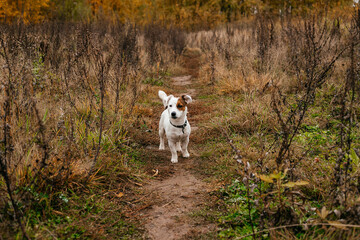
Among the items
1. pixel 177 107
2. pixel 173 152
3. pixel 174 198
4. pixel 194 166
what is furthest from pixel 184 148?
pixel 174 198

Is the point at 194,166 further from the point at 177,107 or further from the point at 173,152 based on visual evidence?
the point at 177,107

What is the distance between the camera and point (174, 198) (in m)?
3.17

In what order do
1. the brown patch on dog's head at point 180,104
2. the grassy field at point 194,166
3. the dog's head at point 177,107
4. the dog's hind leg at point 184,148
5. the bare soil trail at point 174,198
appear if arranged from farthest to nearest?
1. the dog's hind leg at point 184,148
2. the brown patch on dog's head at point 180,104
3. the dog's head at point 177,107
4. the bare soil trail at point 174,198
5. the grassy field at point 194,166

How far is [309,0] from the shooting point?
21125mm

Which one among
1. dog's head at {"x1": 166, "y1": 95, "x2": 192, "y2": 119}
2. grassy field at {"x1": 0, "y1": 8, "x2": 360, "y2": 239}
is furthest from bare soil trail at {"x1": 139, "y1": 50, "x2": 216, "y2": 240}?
dog's head at {"x1": 166, "y1": 95, "x2": 192, "y2": 119}

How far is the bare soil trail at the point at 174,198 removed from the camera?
8.46 feet

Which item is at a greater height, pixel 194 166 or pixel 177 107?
pixel 177 107

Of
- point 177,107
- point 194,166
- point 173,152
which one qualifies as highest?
point 177,107

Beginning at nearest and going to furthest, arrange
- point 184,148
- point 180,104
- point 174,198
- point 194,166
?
point 174,198
point 194,166
point 180,104
point 184,148

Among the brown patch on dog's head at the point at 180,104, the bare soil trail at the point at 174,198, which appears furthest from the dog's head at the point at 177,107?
the bare soil trail at the point at 174,198

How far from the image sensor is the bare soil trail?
102 inches

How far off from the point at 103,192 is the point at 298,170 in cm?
214

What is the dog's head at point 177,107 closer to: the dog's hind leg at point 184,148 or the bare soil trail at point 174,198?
the dog's hind leg at point 184,148

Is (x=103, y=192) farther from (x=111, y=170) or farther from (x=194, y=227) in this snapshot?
(x=194, y=227)
